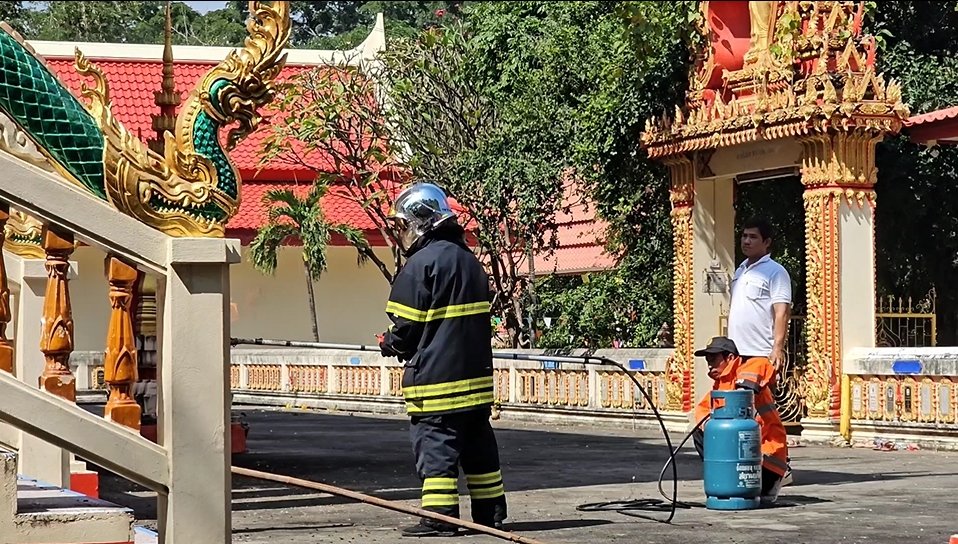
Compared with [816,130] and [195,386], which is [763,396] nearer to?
[195,386]

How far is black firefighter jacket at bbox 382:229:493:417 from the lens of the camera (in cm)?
858

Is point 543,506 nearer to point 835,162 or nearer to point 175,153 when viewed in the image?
point 175,153

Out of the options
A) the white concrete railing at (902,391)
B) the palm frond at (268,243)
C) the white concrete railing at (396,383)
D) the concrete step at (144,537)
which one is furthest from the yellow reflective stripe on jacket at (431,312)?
the palm frond at (268,243)

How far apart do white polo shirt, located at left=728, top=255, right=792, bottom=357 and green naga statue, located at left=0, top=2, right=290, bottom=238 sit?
5.93 meters

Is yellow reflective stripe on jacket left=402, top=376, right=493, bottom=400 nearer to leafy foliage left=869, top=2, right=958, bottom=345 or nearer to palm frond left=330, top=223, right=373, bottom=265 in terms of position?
leafy foliage left=869, top=2, right=958, bottom=345

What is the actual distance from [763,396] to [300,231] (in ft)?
67.3

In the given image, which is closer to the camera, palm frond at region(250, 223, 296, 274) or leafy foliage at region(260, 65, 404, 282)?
leafy foliage at region(260, 65, 404, 282)

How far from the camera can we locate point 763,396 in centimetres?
1059

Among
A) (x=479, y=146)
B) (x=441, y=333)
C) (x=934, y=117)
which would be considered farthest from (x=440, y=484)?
(x=479, y=146)

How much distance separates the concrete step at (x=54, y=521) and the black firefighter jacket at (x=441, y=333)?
10.3ft

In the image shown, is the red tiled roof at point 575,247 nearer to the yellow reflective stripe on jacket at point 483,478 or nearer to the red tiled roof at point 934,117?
→ the red tiled roof at point 934,117

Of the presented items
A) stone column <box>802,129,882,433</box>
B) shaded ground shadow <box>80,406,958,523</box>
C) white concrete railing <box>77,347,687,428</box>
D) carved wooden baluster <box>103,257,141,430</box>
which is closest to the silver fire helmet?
shaded ground shadow <box>80,406,958,523</box>

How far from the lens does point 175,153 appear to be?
562 cm

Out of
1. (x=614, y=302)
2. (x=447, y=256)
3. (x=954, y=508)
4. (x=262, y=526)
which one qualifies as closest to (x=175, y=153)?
(x=447, y=256)
